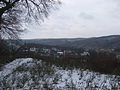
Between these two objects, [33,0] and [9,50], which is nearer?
[33,0]

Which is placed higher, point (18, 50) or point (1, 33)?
point (1, 33)

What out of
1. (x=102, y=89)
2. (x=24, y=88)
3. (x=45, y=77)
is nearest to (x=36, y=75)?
(x=45, y=77)

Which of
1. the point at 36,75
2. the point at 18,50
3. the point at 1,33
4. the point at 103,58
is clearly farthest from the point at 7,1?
the point at 18,50

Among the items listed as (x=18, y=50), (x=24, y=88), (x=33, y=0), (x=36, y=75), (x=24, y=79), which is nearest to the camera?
(x=24, y=88)

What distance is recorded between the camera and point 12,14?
17125 millimetres

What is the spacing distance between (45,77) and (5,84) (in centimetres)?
177

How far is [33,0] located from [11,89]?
956 cm

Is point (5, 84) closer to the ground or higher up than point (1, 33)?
closer to the ground

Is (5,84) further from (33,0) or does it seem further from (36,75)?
(33,0)

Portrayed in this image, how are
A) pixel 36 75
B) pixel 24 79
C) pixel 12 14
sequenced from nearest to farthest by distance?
pixel 24 79 < pixel 36 75 < pixel 12 14

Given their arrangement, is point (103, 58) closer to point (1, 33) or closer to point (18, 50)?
point (1, 33)

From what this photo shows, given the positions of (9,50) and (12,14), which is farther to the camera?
(9,50)

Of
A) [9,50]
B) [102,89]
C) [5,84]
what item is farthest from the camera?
[9,50]

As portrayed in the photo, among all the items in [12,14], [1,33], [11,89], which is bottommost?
[11,89]
